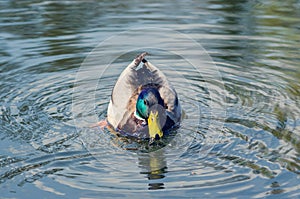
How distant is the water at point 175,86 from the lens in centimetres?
646

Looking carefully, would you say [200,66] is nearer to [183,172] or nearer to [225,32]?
[225,32]

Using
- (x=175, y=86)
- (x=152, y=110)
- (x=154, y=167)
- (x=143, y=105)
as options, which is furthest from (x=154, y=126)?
(x=175, y=86)

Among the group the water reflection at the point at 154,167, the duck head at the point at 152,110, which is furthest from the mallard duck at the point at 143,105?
the water reflection at the point at 154,167

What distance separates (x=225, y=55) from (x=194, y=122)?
8.40ft

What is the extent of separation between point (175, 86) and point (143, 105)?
1.57 m

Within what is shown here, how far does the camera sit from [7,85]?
9.24 metres

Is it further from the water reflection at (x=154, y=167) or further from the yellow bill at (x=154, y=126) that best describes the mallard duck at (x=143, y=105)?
the water reflection at (x=154, y=167)

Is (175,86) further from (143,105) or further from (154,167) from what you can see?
(154,167)

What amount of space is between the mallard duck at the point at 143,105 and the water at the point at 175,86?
0.21 m

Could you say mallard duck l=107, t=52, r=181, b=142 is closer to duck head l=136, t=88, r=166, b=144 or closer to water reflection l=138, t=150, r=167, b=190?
duck head l=136, t=88, r=166, b=144

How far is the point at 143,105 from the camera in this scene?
777cm

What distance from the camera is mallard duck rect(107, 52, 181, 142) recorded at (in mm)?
7691

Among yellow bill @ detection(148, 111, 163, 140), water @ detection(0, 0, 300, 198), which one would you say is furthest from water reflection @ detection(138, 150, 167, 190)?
yellow bill @ detection(148, 111, 163, 140)

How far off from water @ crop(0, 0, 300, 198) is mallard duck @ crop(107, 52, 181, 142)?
21 centimetres
